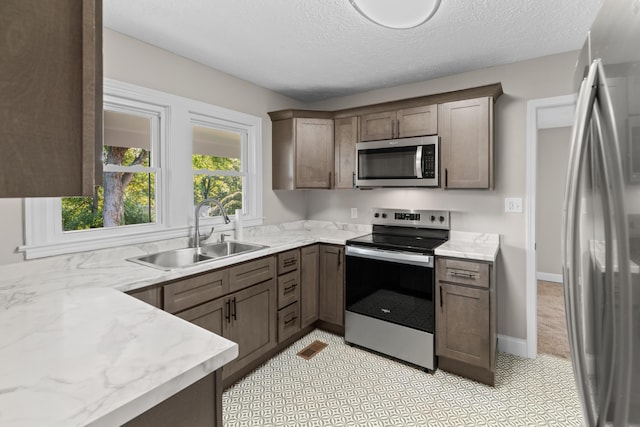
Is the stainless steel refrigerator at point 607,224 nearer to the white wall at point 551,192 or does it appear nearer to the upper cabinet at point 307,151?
the upper cabinet at point 307,151

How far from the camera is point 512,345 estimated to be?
2.71 metres

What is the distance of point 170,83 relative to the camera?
2490 mm

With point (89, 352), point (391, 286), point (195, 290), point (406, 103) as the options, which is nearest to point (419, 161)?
point (406, 103)

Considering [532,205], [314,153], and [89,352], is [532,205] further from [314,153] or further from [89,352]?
[89,352]

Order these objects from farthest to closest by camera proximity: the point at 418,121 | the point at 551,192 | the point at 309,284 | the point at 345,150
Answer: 1. the point at 551,192
2. the point at 345,150
3. the point at 309,284
4. the point at 418,121

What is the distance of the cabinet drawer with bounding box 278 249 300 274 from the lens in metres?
2.63

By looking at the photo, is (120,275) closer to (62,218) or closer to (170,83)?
(62,218)

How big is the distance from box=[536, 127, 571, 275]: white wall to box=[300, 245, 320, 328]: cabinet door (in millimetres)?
3497

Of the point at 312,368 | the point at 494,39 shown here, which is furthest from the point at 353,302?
the point at 494,39

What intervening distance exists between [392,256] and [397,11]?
1642 mm

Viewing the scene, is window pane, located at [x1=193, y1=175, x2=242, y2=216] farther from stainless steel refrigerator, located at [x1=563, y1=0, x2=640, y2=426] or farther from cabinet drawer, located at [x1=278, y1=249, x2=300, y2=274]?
stainless steel refrigerator, located at [x1=563, y1=0, x2=640, y2=426]

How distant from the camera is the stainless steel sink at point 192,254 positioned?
7.68 ft

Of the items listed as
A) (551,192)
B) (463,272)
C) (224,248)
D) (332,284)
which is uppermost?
(551,192)

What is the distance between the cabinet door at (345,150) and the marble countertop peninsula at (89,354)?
7.02ft
